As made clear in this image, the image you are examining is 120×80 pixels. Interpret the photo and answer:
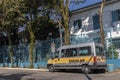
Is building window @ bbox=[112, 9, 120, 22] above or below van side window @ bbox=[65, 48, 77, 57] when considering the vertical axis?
above

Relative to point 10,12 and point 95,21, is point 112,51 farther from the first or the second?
point 10,12

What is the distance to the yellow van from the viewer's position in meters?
26.7

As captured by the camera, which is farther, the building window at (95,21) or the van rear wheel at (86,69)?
the building window at (95,21)

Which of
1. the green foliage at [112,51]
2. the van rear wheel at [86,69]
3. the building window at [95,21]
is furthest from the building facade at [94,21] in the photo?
the van rear wheel at [86,69]

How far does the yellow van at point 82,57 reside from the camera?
26672 mm

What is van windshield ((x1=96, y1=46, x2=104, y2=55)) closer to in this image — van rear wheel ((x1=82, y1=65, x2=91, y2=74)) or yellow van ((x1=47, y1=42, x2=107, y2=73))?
yellow van ((x1=47, y1=42, x2=107, y2=73))

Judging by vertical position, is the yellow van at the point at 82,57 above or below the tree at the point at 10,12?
below

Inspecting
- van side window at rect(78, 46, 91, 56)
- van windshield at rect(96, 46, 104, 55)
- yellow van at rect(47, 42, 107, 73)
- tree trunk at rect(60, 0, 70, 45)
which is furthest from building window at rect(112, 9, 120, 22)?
van side window at rect(78, 46, 91, 56)

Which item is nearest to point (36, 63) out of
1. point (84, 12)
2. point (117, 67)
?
point (84, 12)

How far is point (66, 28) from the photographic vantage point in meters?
35.6

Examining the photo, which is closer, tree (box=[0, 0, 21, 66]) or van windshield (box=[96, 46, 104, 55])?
van windshield (box=[96, 46, 104, 55])

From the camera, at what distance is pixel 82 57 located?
27422 mm

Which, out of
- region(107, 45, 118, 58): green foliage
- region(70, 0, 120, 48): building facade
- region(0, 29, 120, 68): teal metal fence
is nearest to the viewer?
region(107, 45, 118, 58): green foliage

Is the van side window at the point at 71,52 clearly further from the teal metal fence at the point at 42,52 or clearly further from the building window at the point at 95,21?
the building window at the point at 95,21
